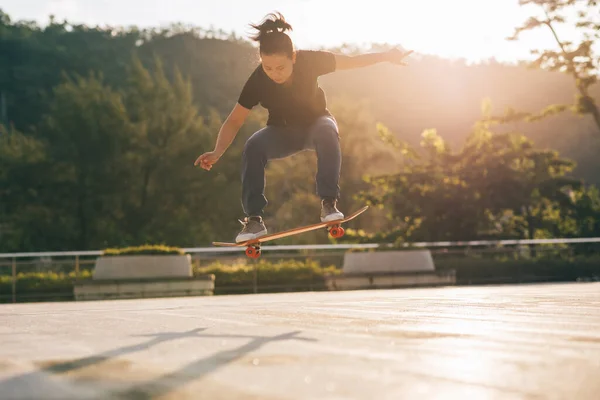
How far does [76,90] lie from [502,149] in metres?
21.8

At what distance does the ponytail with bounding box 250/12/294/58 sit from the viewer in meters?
6.18

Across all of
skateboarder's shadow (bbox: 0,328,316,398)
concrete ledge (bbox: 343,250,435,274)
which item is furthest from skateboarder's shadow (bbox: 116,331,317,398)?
concrete ledge (bbox: 343,250,435,274)

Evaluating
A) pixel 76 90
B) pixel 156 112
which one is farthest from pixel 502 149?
pixel 76 90

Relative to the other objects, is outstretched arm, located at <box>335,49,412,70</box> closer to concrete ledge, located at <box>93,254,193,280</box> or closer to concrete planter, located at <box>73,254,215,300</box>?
concrete planter, located at <box>73,254,215,300</box>

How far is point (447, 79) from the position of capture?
99.1 meters

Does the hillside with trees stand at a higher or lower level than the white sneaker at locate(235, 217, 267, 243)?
higher

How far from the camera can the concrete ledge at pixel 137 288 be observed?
1645cm

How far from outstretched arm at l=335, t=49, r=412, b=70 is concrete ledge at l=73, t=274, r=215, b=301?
34.7 feet

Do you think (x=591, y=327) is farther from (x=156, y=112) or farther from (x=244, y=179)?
(x=156, y=112)

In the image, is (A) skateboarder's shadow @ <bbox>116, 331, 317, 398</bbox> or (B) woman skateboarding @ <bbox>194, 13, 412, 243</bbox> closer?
(A) skateboarder's shadow @ <bbox>116, 331, 317, 398</bbox>

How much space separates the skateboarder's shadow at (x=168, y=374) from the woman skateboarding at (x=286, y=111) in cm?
297

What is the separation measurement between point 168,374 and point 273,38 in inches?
160

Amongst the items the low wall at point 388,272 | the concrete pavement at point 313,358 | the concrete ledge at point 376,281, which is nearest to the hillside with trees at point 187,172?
the concrete pavement at point 313,358

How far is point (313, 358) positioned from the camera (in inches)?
112
